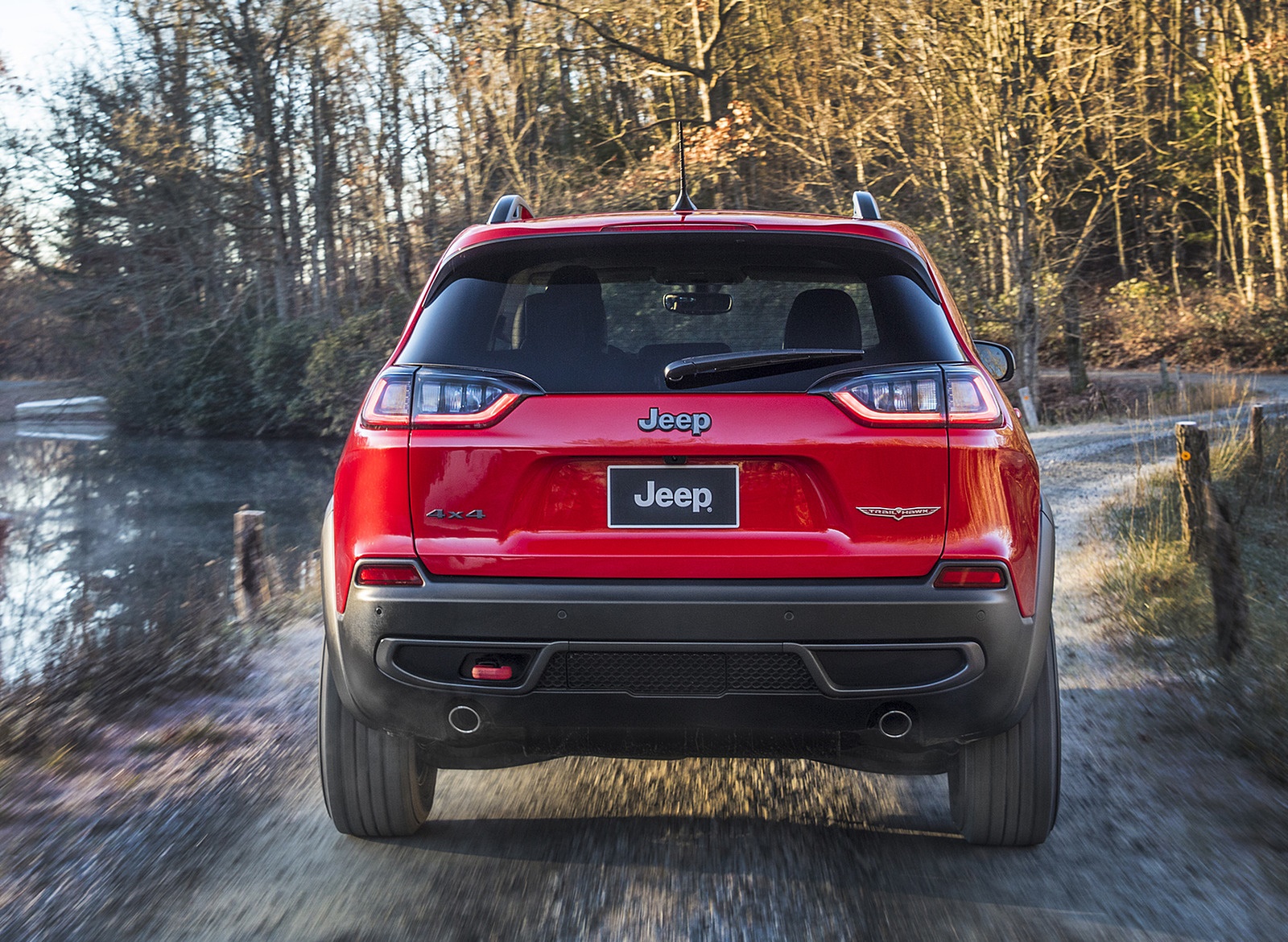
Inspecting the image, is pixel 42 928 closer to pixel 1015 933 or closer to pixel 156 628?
pixel 1015 933

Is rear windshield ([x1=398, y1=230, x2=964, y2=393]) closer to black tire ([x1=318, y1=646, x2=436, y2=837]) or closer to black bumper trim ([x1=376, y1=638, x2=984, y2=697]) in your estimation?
black bumper trim ([x1=376, y1=638, x2=984, y2=697])

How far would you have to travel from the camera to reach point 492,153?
73.5ft

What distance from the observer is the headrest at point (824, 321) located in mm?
3184

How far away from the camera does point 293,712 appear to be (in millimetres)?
5270

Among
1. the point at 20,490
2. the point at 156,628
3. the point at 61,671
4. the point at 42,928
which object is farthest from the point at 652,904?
the point at 20,490

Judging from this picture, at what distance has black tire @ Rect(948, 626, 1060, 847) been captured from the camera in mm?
3166

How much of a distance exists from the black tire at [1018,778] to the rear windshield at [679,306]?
3.19 ft

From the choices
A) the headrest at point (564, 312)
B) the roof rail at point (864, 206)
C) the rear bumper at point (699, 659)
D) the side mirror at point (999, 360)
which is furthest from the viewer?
the side mirror at point (999, 360)

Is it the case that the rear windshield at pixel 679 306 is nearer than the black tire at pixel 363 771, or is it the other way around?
the rear windshield at pixel 679 306

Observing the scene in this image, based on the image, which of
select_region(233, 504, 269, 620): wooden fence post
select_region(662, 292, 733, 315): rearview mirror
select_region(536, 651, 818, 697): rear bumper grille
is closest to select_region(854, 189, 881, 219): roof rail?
select_region(662, 292, 733, 315): rearview mirror

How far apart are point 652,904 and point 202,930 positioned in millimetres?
1101

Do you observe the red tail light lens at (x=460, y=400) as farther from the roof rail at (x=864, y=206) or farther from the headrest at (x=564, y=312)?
the roof rail at (x=864, y=206)

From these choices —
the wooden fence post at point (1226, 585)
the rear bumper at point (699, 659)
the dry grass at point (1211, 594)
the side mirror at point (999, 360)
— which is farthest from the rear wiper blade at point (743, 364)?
the wooden fence post at point (1226, 585)

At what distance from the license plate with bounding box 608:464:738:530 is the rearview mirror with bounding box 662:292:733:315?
785 mm
